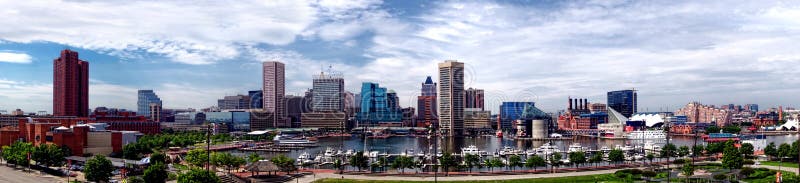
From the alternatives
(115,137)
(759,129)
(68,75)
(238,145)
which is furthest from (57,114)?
(759,129)

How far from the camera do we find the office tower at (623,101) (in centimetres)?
17412

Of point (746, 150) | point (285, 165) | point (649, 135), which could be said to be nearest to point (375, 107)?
point (649, 135)

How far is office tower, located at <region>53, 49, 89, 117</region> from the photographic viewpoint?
→ 309 ft

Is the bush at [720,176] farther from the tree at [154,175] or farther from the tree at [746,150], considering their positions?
the tree at [154,175]

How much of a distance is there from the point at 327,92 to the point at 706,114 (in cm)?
11687

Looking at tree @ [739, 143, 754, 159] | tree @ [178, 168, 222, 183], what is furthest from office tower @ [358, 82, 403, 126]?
tree @ [178, 168, 222, 183]

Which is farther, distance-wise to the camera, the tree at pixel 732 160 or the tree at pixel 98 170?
the tree at pixel 732 160

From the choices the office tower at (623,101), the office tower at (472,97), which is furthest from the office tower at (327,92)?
the office tower at (623,101)

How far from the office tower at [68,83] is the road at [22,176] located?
195 ft

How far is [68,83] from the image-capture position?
95.1 metres

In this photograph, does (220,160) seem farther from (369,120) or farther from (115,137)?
(369,120)

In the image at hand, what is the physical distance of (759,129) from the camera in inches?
5182

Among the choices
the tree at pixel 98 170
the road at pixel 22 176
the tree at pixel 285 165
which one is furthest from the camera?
the tree at pixel 285 165

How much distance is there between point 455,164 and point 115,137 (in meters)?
32.3
